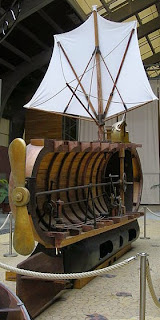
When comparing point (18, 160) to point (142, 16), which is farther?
point (142, 16)

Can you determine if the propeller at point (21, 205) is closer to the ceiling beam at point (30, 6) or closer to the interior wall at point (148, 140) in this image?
the ceiling beam at point (30, 6)

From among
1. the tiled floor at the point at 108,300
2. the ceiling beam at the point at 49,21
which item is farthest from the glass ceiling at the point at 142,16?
the tiled floor at the point at 108,300

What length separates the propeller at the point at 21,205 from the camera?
2.52 m

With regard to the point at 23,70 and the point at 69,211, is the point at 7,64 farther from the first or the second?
the point at 69,211

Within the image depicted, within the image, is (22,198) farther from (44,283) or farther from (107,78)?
(107,78)

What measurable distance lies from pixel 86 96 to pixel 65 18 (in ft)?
11.8

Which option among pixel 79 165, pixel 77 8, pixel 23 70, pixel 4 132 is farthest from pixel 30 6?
pixel 79 165

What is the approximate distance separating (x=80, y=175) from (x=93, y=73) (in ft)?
15.1

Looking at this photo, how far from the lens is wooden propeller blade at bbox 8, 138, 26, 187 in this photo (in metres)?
2.54

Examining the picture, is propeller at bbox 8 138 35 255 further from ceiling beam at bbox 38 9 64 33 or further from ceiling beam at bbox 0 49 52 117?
ceiling beam at bbox 0 49 52 117

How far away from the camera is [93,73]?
8164mm

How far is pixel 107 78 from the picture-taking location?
7.95 m

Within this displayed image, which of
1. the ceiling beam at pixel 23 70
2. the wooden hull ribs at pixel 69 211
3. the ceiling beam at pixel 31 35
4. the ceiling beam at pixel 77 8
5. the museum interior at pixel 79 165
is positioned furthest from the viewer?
the ceiling beam at pixel 23 70

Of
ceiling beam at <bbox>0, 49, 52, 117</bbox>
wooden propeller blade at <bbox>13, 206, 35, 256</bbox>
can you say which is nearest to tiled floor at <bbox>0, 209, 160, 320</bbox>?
wooden propeller blade at <bbox>13, 206, 35, 256</bbox>
